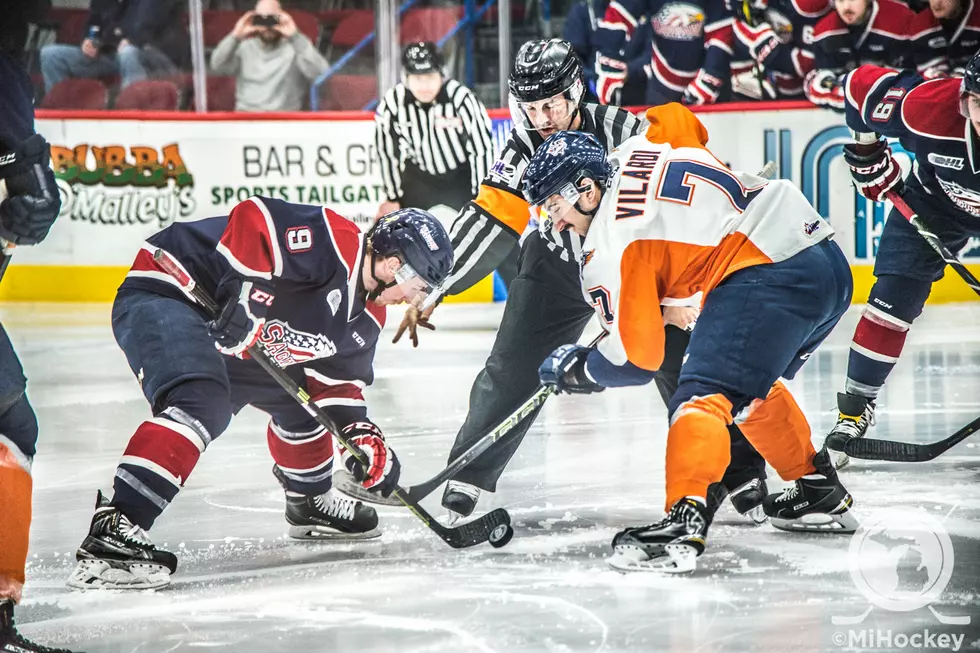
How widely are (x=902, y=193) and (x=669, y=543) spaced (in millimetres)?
1681

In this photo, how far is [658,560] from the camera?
8.95 ft

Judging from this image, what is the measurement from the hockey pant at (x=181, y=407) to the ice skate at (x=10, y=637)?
45cm

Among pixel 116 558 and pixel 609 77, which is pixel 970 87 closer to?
pixel 116 558

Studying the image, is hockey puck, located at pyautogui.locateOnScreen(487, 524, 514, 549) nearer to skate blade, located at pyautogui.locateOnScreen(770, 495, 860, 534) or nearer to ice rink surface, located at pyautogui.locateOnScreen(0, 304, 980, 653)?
ice rink surface, located at pyautogui.locateOnScreen(0, 304, 980, 653)

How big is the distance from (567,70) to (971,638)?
A: 1.66m

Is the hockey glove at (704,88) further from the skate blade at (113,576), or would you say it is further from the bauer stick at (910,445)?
the skate blade at (113,576)

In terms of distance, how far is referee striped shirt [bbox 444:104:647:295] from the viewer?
11.1 feet

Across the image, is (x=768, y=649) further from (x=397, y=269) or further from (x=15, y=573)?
(x=15, y=573)

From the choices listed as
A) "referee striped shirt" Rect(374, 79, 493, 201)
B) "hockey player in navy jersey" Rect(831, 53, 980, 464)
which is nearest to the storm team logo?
"referee striped shirt" Rect(374, 79, 493, 201)

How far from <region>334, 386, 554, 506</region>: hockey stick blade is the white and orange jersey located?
36cm

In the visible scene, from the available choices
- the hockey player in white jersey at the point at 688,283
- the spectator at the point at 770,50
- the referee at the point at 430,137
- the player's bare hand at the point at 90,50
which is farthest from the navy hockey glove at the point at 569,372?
the player's bare hand at the point at 90,50

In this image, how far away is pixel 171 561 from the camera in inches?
107

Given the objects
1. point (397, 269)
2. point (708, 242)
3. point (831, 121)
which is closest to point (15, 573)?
point (397, 269)

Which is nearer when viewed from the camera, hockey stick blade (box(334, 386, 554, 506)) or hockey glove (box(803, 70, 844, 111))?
hockey stick blade (box(334, 386, 554, 506))
